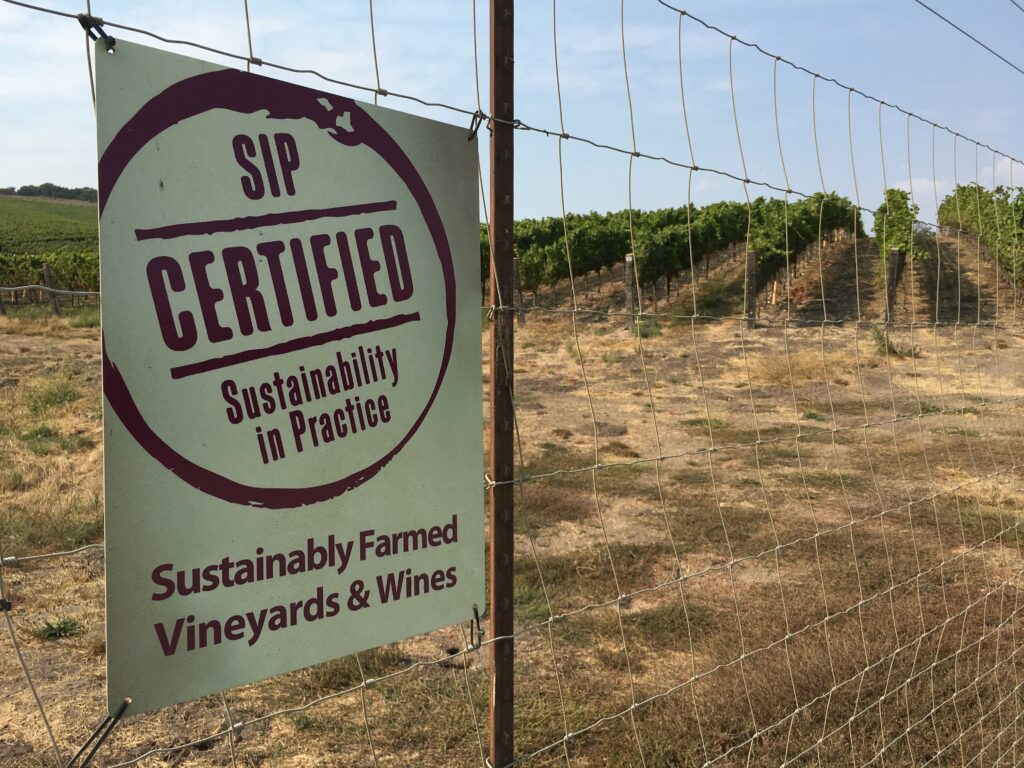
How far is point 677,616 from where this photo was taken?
4.34 meters

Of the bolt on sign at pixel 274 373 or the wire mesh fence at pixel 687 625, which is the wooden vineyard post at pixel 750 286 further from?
the bolt on sign at pixel 274 373

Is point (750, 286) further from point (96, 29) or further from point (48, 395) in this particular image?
point (96, 29)

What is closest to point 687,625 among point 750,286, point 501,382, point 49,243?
point 501,382

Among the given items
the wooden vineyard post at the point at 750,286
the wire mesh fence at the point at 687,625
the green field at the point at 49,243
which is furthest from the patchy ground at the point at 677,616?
the green field at the point at 49,243

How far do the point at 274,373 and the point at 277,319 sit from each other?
0.31 feet

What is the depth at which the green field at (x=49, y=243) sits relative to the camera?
30.2 metres

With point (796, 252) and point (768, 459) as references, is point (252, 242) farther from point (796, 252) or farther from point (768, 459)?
point (796, 252)

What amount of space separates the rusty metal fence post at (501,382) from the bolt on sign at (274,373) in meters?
0.06

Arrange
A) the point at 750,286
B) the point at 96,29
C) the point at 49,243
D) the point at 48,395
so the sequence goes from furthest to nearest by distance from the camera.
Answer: the point at 49,243
the point at 750,286
the point at 48,395
the point at 96,29

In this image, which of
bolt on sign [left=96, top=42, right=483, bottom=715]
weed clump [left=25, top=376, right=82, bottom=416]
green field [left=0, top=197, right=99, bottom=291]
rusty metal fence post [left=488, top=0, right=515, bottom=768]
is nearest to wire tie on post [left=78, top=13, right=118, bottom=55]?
bolt on sign [left=96, top=42, right=483, bottom=715]

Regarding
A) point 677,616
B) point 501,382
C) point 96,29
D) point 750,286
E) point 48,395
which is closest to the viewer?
point 96,29

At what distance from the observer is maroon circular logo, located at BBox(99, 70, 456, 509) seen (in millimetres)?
1271

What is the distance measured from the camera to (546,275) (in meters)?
25.2

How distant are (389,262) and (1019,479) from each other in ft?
23.7
